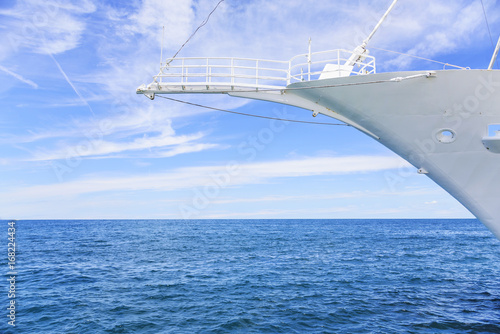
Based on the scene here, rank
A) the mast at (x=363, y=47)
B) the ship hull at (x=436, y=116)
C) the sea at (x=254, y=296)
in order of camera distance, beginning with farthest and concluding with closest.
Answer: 1. the sea at (x=254, y=296)
2. the mast at (x=363, y=47)
3. the ship hull at (x=436, y=116)

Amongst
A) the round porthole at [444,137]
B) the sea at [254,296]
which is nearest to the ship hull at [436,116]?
the round porthole at [444,137]

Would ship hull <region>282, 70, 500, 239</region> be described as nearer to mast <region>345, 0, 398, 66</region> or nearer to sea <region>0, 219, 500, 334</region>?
mast <region>345, 0, 398, 66</region>

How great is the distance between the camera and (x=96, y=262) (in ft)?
78.9

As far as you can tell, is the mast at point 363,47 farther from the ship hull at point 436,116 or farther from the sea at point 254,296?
the sea at point 254,296

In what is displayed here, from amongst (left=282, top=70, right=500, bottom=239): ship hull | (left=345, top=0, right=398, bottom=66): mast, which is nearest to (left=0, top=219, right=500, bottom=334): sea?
(left=282, top=70, right=500, bottom=239): ship hull

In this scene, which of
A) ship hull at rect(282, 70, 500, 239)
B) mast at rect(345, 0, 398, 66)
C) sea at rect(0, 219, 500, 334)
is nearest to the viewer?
ship hull at rect(282, 70, 500, 239)

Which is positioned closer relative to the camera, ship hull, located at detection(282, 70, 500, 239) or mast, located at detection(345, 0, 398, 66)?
ship hull, located at detection(282, 70, 500, 239)

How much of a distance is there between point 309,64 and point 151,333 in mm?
10017

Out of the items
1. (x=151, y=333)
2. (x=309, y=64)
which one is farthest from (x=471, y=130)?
(x=151, y=333)

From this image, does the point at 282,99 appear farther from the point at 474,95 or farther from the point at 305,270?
the point at 305,270

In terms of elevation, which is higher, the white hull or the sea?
the white hull

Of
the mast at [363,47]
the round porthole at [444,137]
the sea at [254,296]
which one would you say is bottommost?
the sea at [254,296]

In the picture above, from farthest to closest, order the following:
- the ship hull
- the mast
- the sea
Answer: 1. the sea
2. the mast
3. the ship hull

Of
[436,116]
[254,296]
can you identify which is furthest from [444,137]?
[254,296]
